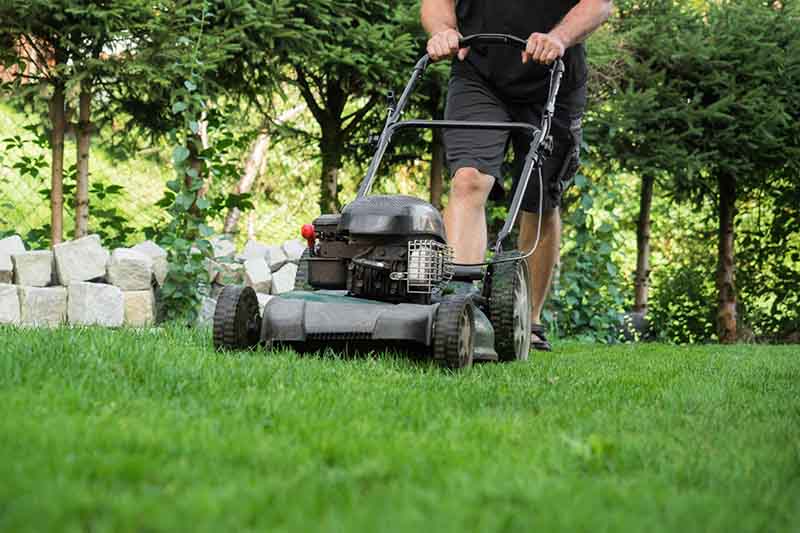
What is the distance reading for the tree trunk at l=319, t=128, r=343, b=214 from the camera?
688 cm

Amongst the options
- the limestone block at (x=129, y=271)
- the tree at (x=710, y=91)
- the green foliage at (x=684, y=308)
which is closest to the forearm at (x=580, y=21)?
the limestone block at (x=129, y=271)

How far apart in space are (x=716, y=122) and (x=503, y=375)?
14.3 ft

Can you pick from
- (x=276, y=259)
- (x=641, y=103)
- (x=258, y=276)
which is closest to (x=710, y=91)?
(x=641, y=103)

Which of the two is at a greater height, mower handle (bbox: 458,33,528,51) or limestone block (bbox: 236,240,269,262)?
mower handle (bbox: 458,33,528,51)

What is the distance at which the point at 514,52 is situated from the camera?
410 cm

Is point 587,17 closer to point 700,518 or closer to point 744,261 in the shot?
point 700,518

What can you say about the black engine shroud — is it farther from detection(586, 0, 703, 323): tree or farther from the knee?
detection(586, 0, 703, 323): tree

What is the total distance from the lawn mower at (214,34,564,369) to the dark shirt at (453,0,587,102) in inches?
29.1

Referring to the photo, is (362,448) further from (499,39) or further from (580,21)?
(580,21)

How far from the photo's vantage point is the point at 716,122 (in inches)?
275

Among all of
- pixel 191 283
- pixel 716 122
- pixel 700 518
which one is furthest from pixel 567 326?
pixel 700 518

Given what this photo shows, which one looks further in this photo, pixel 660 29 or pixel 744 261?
pixel 744 261

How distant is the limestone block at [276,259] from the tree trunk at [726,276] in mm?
3449

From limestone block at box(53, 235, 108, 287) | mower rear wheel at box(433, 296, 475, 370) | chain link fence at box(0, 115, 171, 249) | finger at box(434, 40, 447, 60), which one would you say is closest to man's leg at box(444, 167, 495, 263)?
finger at box(434, 40, 447, 60)
